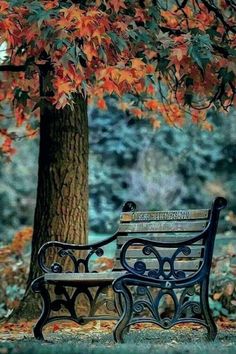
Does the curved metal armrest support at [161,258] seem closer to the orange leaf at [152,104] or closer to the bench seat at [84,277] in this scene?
the bench seat at [84,277]

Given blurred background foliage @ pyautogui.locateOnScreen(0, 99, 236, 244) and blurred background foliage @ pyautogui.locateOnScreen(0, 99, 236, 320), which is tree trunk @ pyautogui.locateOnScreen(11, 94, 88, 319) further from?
blurred background foliage @ pyautogui.locateOnScreen(0, 99, 236, 244)

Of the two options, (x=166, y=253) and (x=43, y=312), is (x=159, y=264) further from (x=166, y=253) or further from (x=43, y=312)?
(x=43, y=312)

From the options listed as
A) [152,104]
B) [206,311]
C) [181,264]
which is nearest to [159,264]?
[181,264]

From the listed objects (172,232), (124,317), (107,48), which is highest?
(107,48)

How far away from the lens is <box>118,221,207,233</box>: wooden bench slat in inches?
290

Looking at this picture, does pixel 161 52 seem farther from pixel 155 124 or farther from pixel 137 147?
pixel 137 147

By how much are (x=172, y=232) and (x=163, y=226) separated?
0.36 feet

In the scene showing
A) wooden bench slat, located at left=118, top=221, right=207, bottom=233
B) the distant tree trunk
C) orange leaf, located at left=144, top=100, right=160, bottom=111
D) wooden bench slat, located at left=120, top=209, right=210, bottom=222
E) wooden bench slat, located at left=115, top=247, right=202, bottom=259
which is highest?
orange leaf, located at left=144, top=100, right=160, bottom=111

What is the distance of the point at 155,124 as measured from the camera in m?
11.7

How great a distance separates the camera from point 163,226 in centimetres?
757

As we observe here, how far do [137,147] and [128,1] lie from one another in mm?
14003

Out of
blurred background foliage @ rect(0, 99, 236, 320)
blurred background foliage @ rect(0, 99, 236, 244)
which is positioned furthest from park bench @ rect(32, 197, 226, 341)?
blurred background foliage @ rect(0, 99, 236, 244)

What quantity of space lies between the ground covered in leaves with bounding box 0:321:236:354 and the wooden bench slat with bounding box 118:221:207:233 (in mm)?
841

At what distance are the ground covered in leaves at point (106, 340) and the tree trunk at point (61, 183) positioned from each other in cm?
73
